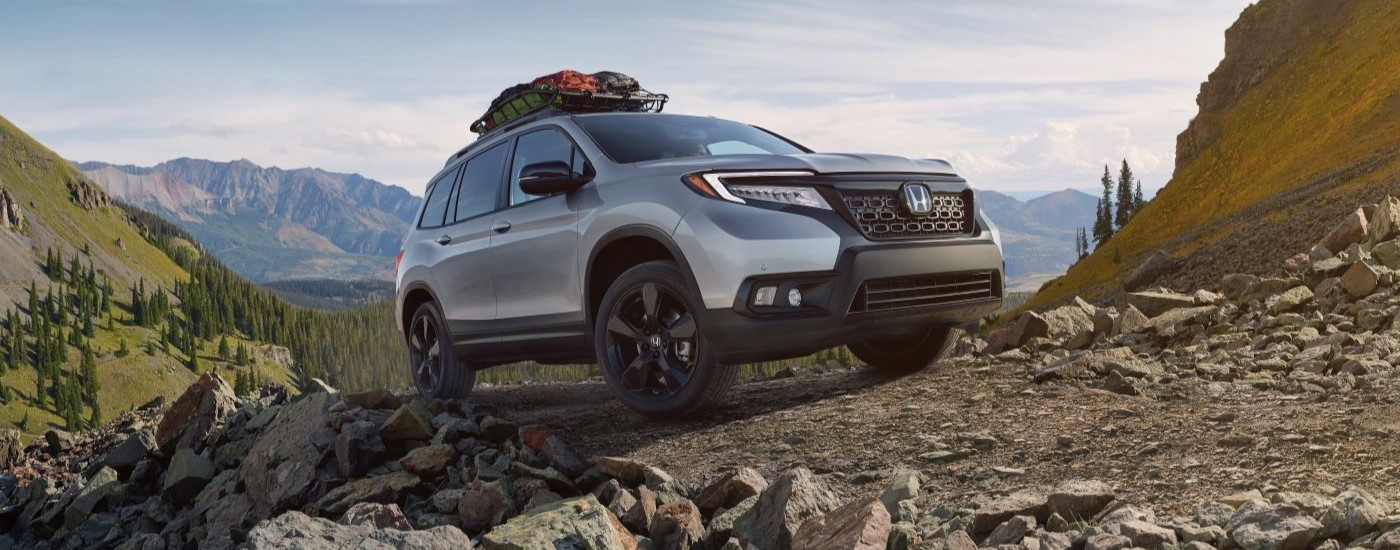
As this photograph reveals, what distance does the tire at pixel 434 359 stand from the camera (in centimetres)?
956

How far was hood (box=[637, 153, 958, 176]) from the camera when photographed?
21.4 ft

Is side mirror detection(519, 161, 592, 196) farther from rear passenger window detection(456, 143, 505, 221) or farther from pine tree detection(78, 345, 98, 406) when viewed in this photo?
pine tree detection(78, 345, 98, 406)

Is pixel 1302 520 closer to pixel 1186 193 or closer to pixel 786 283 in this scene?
pixel 786 283

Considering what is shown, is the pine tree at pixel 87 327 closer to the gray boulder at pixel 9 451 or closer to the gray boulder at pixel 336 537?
the gray boulder at pixel 9 451

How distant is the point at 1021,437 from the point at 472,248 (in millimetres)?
4933

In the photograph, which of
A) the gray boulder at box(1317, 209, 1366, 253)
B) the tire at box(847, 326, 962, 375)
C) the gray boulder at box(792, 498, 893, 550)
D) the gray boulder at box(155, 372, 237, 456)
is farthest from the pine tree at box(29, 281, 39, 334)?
the gray boulder at box(792, 498, 893, 550)

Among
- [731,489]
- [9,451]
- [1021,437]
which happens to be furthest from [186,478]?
[9,451]

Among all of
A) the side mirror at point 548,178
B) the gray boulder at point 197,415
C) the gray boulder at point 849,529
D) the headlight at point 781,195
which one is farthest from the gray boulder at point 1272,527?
the gray boulder at point 197,415

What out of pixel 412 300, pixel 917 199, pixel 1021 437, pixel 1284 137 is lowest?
pixel 1021 437

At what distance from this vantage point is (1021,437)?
239 inches

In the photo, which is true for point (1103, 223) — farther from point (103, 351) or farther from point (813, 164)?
point (103, 351)

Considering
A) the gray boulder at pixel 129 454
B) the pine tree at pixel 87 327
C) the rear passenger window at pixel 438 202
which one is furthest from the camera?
the pine tree at pixel 87 327

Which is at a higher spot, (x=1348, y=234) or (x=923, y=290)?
(x=1348, y=234)

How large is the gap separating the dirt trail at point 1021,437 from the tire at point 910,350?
0.22m
